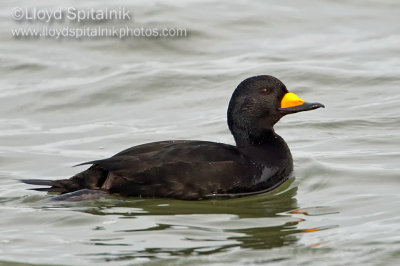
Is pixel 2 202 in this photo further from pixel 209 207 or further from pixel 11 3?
pixel 11 3

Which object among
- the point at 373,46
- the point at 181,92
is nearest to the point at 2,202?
the point at 181,92

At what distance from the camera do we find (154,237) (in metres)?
6.10

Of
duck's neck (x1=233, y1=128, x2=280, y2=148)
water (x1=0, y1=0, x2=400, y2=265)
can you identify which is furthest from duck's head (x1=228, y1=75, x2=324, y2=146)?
water (x1=0, y1=0, x2=400, y2=265)

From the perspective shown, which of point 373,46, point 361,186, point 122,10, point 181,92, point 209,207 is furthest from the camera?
point 122,10

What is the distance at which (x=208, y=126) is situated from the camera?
10094mm

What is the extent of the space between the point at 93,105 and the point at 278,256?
19.4 feet

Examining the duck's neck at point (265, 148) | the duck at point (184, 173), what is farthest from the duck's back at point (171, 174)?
the duck's neck at point (265, 148)

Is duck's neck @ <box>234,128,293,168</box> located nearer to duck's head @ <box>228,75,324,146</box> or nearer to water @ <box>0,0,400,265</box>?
duck's head @ <box>228,75,324,146</box>

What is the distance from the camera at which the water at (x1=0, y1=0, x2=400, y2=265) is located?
5977mm

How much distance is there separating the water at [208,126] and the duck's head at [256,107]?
561 mm

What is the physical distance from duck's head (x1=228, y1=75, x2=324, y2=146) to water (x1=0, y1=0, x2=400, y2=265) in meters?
0.56

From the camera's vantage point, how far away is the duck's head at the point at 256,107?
7.69 metres

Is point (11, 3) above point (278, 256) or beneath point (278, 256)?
above

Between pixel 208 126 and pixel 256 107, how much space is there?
7.98ft
